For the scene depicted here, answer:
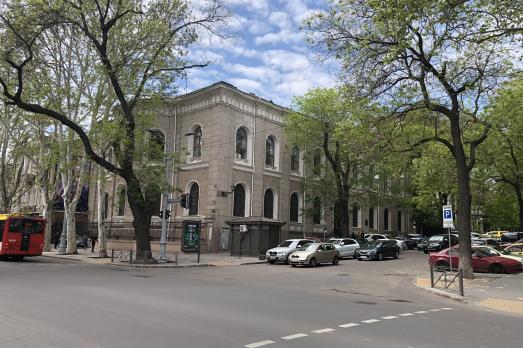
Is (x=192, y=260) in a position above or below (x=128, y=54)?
below

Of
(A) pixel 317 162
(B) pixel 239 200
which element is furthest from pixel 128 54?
(A) pixel 317 162

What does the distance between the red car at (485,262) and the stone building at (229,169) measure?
16.5 meters

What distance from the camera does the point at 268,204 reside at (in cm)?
4284

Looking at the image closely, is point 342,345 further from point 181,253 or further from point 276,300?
point 181,253

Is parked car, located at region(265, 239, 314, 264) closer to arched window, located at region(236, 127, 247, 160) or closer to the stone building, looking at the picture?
the stone building

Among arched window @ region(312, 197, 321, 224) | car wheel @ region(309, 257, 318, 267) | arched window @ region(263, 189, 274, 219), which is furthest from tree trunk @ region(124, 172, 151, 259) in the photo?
arched window @ region(312, 197, 321, 224)

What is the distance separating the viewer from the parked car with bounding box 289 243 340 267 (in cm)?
2792

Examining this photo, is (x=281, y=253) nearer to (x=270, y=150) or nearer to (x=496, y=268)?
(x=496, y=268)

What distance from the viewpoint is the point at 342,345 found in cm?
739

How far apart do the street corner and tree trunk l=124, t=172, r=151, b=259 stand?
18180 mm

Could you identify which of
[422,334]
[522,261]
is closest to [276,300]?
[422,334]

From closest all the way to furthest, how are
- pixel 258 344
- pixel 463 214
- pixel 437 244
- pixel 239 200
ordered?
pixel 258 344 < pixel 463 214 < pixel 437 244 < pixel 239 200

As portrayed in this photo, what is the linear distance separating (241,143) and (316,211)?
29.9ft

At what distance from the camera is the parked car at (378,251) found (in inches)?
1296
